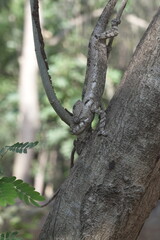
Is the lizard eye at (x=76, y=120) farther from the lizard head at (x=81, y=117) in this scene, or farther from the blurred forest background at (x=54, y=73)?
the blurred forest background at (x=54, y=73)

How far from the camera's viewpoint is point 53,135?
984 centimetres

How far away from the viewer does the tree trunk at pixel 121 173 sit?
1.64m

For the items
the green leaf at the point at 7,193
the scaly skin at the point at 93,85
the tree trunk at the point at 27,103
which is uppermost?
the tree trunk at the point at 27,103

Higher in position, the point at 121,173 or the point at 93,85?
the point at 93,85

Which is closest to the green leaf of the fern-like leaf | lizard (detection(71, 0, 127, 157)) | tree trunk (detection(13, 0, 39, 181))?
the fern-like leaf

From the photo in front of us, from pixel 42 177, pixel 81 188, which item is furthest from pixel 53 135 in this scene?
pixel 81 188

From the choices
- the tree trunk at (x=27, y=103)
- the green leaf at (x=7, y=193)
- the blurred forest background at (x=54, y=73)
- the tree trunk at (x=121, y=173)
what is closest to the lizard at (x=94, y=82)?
the tree trunk at (x=121, y=173)

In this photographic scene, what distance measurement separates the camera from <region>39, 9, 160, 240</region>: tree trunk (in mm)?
1640

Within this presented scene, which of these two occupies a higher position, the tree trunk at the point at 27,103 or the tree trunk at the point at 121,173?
the tree trunk at the point at 27,103

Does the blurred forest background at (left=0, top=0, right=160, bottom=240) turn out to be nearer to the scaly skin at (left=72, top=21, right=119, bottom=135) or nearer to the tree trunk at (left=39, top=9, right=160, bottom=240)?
the scaly skin at (left=72, top=21, right=119, bottom=135)

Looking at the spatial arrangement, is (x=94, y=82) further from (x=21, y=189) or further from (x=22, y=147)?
(x=21, y=189)

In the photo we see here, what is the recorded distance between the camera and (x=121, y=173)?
1.64 meters

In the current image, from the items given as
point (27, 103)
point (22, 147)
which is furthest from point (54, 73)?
point (22, 147)

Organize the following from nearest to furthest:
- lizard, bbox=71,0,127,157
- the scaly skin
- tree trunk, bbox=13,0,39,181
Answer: lizard, bbox=71,0,127,157 < the scaly skin < tree trunk, bbox=13,0,39,181
